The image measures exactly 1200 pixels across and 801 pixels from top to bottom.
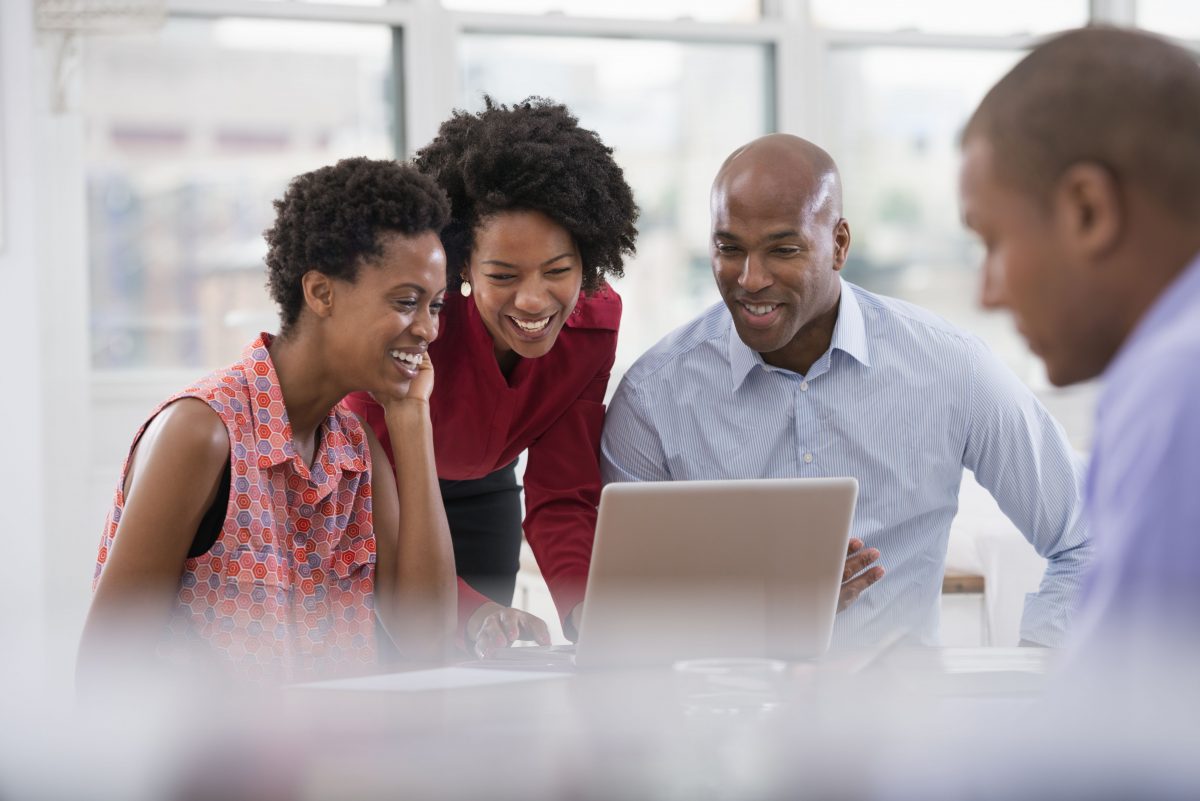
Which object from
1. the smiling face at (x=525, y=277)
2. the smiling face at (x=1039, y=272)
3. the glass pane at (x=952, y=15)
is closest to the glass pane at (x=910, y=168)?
the glass pane at (x=952, y=15)

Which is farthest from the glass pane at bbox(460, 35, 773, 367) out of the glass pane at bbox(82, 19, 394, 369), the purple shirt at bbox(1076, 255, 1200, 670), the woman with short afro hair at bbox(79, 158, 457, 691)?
the purple shirt at bbox(1076, 255, 1200, 670)

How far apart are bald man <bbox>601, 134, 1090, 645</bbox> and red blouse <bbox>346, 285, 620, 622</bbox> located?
4.1 inches

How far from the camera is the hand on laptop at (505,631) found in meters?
1.88

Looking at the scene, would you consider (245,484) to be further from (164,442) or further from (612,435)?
(612,435)

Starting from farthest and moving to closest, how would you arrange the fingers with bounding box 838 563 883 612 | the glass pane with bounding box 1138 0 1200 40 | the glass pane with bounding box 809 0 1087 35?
the glass pane with bounding box 1138 0 1200 40 < the glass pane with bounding box 809 0 1087 35 < the fingers with bounding box 838 563 883 612

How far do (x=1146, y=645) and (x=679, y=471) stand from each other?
1.54 metres

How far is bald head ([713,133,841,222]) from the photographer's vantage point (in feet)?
7.00

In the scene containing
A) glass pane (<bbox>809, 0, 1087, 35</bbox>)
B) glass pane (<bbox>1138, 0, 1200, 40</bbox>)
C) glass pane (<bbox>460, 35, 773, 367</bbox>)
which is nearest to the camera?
glass pane (<bbox>460, 35, 773, 367</bbox>)

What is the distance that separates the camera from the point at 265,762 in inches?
32.4

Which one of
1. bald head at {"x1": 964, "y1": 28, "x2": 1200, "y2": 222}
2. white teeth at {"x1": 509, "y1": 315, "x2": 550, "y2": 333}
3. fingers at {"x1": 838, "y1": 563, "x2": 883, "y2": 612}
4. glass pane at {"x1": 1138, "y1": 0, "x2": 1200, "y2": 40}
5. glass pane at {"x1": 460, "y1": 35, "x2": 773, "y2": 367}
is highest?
glass pane at {"x1": 1138, "y1": 0, "x2": 1200, "y2": 40}

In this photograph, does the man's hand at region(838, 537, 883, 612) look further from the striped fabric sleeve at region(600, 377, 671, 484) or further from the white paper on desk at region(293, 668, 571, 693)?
the striped fabric sleeve at region(600, 377, 671, 484)

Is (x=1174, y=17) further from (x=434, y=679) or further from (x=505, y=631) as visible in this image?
(x=434, y=679)

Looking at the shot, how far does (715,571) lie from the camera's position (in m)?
1.47

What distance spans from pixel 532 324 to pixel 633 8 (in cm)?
284
